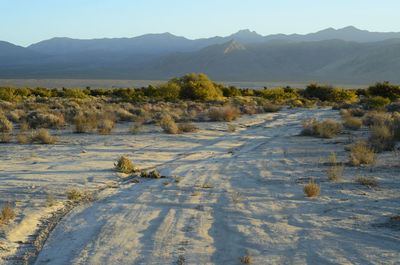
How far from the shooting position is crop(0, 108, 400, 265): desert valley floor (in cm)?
451

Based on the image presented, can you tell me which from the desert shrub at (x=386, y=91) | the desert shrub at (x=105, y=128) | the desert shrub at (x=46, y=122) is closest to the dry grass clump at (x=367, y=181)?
the desert shrub at (x=105, y=128)

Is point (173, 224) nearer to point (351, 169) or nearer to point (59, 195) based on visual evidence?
point (59, 195)

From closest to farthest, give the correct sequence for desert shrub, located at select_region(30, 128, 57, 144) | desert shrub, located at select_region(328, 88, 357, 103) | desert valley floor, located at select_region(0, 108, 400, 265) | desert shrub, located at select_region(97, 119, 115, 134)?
1. desert valley floor, located at select_region(0, 108, 400, 265)
2. desert shrub, located at select_region(30, 128, 57, 144)
3. desert shrub, located at select_region(97, 119, 115, 134)
4. desert shrub, located at select_region(328, 88, 357, 103)

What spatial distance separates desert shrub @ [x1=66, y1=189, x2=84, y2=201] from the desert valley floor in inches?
5.2

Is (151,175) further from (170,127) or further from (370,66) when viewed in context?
(370,66)

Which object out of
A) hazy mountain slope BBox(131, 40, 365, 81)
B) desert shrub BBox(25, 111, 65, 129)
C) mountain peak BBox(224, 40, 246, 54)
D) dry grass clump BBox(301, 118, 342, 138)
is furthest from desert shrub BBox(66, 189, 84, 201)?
mountain peak BBox(224, 40, 246, 54)

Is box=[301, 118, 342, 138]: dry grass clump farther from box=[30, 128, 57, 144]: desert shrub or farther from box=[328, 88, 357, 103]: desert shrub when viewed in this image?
box=[328, 88, 357, 103]: desert shrub

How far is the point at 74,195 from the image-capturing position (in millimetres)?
6699

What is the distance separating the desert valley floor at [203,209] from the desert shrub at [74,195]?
132mm

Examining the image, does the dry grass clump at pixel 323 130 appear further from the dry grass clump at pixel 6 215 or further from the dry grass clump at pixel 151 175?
the dry grass clump at pixel 6 215

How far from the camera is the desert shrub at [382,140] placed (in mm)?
10377

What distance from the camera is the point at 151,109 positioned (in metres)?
23.9

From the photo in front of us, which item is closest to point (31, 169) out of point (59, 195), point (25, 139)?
point (59, 195)

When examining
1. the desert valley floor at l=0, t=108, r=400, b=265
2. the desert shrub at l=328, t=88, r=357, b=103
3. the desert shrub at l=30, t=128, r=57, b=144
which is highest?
the desert shrub at l=328, t=88, r=357, b=103
